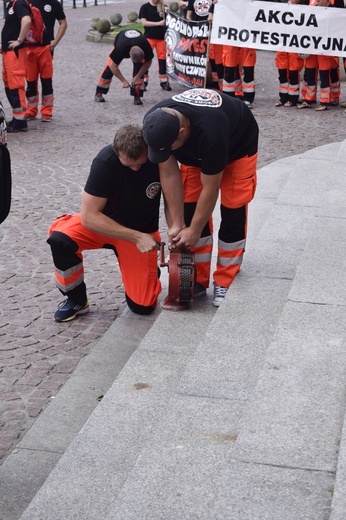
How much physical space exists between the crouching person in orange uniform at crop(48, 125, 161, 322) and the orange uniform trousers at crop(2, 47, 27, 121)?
233 inches

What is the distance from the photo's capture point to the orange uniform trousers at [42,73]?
39.4 ft

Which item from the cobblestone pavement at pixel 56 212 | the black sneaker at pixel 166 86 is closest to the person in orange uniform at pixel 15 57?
the cobblestone pavement at pixel 56 212

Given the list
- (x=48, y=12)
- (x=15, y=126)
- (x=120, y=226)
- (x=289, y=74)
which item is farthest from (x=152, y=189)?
(x=289, y=74)

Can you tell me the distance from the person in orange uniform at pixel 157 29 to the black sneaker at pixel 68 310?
372 inches

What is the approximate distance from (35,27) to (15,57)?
0.46 m

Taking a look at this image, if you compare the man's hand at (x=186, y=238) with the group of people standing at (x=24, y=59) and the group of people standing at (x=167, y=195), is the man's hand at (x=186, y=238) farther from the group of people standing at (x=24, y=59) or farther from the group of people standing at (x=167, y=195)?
the group of people standing at (x=24, y=59)

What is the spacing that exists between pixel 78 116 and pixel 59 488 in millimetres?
9240

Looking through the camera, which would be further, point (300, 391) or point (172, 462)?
point (300, 391)

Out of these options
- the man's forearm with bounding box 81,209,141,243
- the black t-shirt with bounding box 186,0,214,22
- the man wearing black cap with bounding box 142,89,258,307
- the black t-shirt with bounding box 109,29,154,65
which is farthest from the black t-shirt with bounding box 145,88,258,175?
the black t-shirt with bounding box 186,0,214,22

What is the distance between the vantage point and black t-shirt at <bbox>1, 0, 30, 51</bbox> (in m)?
11.4

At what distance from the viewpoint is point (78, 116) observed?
12609 millimetres

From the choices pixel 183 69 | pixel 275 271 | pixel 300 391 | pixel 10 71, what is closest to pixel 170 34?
pixel 183 69

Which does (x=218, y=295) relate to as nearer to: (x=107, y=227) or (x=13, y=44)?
(x=107, y=227)

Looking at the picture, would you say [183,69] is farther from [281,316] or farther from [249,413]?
[249,413]
